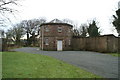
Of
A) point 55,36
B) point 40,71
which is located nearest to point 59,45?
point 55,36

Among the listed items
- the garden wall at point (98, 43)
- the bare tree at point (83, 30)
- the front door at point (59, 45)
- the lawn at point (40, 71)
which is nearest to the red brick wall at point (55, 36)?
the front door at point (59, 45)

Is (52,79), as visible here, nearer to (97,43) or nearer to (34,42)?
(97,43)

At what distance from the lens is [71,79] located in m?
6.77

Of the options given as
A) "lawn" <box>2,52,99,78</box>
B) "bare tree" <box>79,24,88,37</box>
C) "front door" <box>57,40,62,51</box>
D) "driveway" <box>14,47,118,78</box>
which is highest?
"bare tree" <box>79,24,88,37</box>

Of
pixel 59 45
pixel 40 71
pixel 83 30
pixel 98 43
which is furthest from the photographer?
pixel 83 30

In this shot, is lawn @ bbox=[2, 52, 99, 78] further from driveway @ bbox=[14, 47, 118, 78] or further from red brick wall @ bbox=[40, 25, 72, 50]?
red brick wall @ bbox=[40, 25, 72, 50]

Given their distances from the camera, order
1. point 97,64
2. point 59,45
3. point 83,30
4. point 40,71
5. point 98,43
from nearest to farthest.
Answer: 1. point 40,71
2. point 97,64
3. point 98,43
4. point 59,45
5. point 83,30

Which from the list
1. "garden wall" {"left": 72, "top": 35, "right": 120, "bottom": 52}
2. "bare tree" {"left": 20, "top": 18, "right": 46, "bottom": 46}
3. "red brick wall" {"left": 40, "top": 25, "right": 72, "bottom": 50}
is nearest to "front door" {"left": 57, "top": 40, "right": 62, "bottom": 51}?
"red brick wall" {"left": 40, "top": 25, "right": 72, "bottom": 50}

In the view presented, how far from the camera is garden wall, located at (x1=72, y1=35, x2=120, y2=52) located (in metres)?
26.7

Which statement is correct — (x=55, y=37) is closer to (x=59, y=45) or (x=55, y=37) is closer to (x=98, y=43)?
(x=59, y=45)

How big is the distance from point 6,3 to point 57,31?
21.4 m

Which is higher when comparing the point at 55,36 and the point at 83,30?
the point at 83,30

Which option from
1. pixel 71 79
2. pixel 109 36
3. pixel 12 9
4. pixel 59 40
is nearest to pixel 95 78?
pixel 71 79

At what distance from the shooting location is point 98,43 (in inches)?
1145
